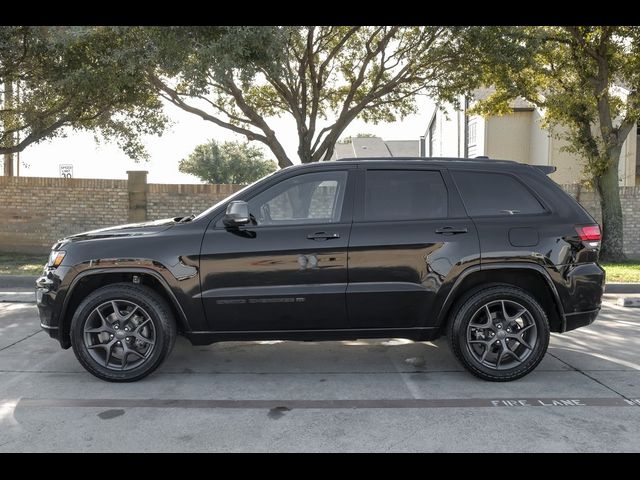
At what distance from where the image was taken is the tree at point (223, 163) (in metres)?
50.5

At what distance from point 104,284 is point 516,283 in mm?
3596

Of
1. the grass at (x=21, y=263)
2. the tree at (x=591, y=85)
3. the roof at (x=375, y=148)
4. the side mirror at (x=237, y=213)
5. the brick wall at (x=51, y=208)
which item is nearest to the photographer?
the side mirror at (x=237, y=213)

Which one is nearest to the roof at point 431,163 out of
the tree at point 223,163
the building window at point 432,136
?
the building window at point 432,136

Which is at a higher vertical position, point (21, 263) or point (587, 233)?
point (587, 233)

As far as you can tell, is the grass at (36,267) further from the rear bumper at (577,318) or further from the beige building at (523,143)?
the beige building at (523,143)

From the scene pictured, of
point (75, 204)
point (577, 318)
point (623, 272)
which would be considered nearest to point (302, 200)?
point (577, 318)

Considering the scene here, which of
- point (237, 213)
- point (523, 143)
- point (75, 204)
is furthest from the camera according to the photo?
point (523, 143)

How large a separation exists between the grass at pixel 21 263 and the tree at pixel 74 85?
279 cm

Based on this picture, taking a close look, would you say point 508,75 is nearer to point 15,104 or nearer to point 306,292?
point 306,292

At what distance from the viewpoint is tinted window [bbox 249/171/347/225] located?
4.89 metres

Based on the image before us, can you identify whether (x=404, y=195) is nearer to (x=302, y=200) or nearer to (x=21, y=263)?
(x=302, y=200)

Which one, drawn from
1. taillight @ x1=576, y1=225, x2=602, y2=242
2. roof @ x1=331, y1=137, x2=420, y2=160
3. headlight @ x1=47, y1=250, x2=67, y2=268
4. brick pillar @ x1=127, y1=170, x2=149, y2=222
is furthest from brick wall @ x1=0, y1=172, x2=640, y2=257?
roof @ x1=331, y1=137, x2=420, y2=160

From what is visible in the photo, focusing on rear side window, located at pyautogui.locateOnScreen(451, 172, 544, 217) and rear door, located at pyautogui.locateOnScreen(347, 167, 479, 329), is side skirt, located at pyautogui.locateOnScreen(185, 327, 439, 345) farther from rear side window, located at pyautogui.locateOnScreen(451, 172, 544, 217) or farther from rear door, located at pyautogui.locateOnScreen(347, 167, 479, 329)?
rear side window, located at pyautogui.locateOnScreen(451, 172, 544, 217)

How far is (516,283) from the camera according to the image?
16.5 ft
